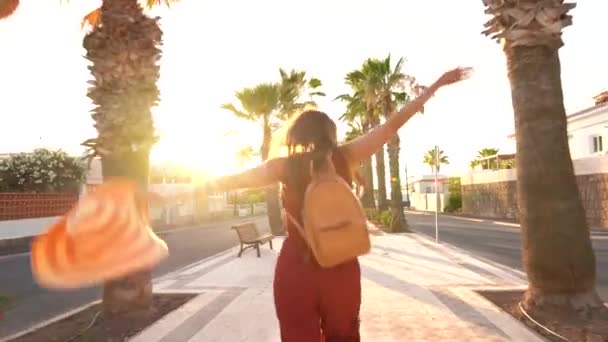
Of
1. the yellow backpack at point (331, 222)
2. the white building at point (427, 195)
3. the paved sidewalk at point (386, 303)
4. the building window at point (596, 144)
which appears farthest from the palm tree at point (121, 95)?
the building window at point (596, 144)

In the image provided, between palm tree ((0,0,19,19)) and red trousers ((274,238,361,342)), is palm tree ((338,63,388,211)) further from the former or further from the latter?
red trousers ((274,238,361,342))

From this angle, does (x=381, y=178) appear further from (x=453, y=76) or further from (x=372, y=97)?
(x=453, y=76)

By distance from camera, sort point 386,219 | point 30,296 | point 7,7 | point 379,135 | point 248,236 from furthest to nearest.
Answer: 1. point 386,219
2. point 248,236
3. point 30,296
4. point 7,7
5. point 379,135

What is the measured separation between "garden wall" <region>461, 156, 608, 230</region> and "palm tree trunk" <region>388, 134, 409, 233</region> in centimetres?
671

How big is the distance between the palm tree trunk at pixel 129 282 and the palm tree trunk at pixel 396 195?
16.6m

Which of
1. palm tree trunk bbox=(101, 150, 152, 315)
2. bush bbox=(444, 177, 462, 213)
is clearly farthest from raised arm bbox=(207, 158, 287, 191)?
bush bbox=(444, 177, 462, 213)

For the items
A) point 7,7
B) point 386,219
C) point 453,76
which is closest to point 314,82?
point 386,219

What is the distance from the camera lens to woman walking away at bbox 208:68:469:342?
2.21m

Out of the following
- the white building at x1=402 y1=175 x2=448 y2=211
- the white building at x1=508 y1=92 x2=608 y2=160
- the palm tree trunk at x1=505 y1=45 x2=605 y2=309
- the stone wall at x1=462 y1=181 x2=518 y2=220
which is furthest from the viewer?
the white building at x1=402 y1=175 x2=448 y2=211

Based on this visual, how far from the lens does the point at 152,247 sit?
2.45m

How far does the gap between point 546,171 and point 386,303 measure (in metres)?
2.89

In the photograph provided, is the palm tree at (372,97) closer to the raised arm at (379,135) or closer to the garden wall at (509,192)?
the garden wall at (509,192)

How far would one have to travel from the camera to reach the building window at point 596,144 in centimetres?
3653

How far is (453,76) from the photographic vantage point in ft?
9.70
